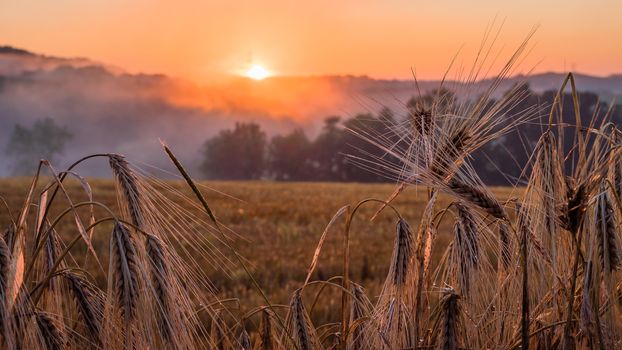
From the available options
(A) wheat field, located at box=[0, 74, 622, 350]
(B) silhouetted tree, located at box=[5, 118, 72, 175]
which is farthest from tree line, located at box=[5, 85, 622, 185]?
(A) wheat field, located at box=[0, 74, 622, 350]

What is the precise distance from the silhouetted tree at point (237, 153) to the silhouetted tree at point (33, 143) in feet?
84.1

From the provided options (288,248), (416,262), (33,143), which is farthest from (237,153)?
(416,262)

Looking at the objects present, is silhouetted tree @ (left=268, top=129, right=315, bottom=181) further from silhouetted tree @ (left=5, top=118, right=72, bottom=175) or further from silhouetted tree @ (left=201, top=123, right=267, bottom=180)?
silhouetted tree @ (left=5, top=118, right=72, bottom=175)

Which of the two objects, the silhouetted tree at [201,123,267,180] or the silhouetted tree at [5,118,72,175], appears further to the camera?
the silhouetted tree at [5,118,72,175]

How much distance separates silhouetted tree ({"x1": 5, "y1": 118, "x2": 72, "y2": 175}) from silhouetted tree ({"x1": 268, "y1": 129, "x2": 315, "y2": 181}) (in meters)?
39.6

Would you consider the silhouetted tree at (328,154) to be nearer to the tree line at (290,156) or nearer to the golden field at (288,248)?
the tree line at (290,156)

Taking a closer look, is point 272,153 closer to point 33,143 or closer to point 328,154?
point 328,154

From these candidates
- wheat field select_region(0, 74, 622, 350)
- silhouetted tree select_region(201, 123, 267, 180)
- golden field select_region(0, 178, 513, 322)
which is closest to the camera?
wheat field select_region(0, 74, 622, 350)

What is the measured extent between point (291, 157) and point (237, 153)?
12208mm

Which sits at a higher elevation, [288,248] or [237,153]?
[237,153]

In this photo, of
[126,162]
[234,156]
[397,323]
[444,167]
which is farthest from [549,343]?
[234,156]

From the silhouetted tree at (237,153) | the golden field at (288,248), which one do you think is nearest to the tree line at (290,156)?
the silhouetted tree at (237,153)

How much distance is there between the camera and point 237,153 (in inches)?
3342

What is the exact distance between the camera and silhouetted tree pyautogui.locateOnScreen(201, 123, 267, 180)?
80631mm
